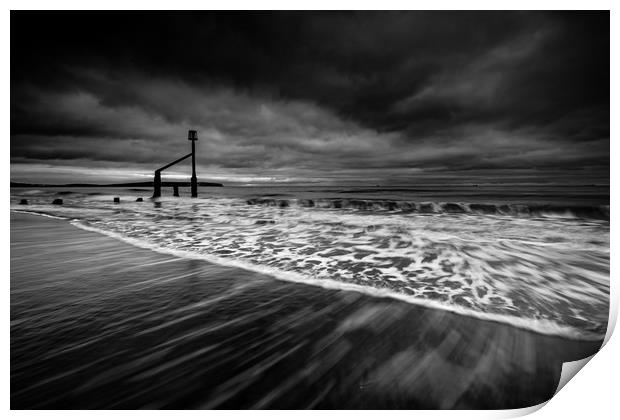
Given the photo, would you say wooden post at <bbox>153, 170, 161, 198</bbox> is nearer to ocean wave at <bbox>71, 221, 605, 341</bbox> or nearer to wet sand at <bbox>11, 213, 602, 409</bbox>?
ocean wave at <bbox>71, 221, 605, 341</bbox>

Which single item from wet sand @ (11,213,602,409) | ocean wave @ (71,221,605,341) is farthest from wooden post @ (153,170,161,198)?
wet sand @ (11,213,602,409)

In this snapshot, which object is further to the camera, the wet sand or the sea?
the sea

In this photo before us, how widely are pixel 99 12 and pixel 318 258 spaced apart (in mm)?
4961

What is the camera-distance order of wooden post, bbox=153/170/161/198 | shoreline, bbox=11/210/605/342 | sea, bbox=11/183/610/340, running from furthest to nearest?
1. wooden post, bbox=153/170/161/198
2. sea, bbox=11/183/610/340
3. shoreline, bbox=11/210/605/342

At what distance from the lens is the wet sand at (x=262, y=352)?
1446 millimetres

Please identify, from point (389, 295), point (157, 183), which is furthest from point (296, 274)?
point (157, 183)

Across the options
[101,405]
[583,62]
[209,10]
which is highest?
[209,10]

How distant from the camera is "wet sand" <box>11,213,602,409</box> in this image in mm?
1446

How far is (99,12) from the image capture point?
3.75 m

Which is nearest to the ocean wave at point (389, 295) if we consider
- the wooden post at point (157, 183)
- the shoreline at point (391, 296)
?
the shoreline at point (391, 296)

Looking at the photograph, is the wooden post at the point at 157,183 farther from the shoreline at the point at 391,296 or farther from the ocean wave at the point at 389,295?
the shoreline at the point at 391,296

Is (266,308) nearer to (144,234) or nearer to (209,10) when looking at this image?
(209,10)
